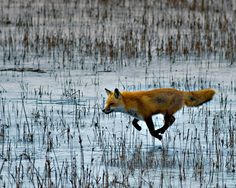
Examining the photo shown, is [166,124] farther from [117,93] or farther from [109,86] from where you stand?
[109,86]

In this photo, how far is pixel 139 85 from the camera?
12.5 metres

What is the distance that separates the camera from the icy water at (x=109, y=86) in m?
6.76

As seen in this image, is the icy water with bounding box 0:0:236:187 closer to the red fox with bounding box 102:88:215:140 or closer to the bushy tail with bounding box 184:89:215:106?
the red fox with bounding box 102:88:215:140

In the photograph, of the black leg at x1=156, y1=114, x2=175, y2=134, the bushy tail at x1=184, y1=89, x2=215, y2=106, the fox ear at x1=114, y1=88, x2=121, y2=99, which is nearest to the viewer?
the fox ear at x1=114, y1=88, x2=121, y2=99

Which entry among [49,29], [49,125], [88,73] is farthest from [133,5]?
[49,125]

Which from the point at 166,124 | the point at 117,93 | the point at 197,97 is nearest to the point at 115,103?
the point at 117,93

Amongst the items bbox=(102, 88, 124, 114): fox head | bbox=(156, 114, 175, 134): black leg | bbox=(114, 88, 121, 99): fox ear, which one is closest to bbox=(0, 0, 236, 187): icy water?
bbox=(156, 114, 175, 134): black leg

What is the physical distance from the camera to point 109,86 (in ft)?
40.2

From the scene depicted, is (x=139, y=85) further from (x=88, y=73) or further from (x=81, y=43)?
(x=81, y=43)

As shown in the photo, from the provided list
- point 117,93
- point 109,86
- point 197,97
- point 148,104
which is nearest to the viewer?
point 117,93

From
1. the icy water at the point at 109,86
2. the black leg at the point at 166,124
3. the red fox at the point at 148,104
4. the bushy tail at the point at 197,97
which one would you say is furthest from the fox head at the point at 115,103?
the bushy tail at the point at 197,97

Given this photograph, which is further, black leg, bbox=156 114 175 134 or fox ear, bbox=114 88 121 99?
black leg, bbox=156 114 175 134

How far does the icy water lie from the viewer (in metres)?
6.76

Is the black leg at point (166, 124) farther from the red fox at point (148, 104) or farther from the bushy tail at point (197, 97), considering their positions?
the bushy tail at point (197, 97)
